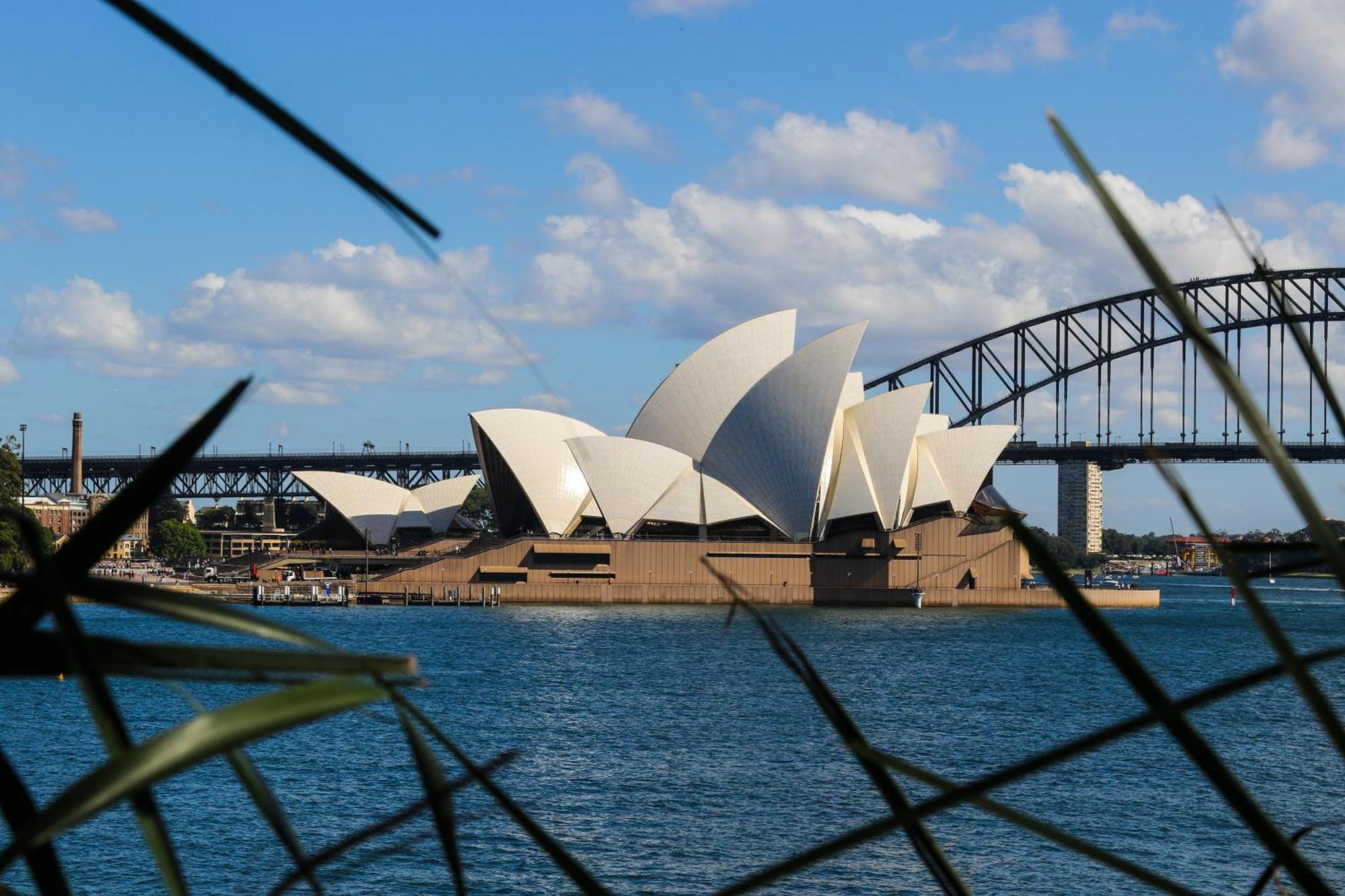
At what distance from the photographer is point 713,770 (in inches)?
1063

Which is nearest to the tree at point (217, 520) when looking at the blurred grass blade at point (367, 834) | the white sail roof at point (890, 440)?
the white sail roof at point (890, 440)

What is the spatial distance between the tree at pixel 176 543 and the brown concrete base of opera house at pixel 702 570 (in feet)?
195

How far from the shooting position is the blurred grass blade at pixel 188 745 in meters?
1.01

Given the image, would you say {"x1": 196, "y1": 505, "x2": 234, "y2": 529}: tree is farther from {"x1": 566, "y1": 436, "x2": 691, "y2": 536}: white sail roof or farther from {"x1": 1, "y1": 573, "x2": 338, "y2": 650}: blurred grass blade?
{"x1": 1, "y1": 573, "x2": 338, "y2": 650}: blurred grass blade

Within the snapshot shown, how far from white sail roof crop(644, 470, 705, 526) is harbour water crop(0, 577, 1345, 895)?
28175 millimetres

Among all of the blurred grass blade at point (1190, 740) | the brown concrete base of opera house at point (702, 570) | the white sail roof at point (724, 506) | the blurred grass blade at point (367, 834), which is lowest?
the brown concrete base of opera house at point (702, 570)

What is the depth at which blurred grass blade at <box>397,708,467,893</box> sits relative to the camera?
4.21ft

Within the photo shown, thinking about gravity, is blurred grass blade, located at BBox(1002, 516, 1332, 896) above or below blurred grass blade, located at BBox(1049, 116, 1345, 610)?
below

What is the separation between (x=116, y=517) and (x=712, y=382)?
273ft

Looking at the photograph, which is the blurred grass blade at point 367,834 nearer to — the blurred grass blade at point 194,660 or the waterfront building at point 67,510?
the blurred grass blade at point 194,660

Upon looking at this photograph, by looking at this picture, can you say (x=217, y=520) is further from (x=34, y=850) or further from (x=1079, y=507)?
(x=34, y=850)

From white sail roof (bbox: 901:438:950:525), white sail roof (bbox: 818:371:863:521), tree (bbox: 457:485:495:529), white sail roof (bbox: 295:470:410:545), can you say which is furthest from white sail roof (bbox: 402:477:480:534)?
tree (bbox: 457:485:495:529)

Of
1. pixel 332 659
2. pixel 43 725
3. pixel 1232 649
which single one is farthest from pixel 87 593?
pixel 1232 649

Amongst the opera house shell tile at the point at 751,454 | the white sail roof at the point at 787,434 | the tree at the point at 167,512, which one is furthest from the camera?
the tree at the point at 167,512
